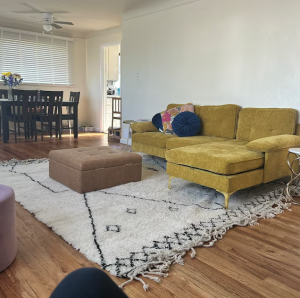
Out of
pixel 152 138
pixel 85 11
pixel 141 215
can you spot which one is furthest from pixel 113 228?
pixel 85 11

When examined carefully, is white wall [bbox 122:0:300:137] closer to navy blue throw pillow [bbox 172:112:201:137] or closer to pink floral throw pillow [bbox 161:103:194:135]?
pink floral throw pillow [bbox 161:103:194:135]

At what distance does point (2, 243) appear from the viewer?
1.53 metres

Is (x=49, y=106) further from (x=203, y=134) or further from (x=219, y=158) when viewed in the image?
(x=219, y=158)

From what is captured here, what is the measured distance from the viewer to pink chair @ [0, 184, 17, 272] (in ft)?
5.02

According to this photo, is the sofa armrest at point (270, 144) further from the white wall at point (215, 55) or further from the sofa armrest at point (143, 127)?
the sofa armrest at point (143, 127)

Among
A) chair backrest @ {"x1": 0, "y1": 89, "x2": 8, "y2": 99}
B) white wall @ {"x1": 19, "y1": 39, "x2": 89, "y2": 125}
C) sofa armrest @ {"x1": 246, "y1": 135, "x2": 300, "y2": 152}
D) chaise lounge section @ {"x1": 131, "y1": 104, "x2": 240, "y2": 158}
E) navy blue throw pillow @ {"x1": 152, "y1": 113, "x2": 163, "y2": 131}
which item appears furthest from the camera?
white wall @ {"x1": 19, "y1": 39, "x2": 89, "y2": 125}

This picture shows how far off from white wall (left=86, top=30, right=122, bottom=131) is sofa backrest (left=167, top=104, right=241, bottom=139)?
3.92m

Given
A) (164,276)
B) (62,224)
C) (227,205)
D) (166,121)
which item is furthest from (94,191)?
(166,121)

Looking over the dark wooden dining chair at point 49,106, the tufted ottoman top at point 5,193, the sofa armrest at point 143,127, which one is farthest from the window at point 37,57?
the tufted ottoman top at point 5,193

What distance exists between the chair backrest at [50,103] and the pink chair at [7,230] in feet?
14.7

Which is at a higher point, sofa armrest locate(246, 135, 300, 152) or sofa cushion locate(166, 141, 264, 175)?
sofa armrest locate(246, 135, 300, 152)

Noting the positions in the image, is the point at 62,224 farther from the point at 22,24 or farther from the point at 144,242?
the point at 22,24

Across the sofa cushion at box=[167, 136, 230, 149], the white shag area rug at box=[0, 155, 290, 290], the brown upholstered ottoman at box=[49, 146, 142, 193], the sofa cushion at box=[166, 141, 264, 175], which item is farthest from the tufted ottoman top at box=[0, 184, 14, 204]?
the sofa cushion at box=[167, 136, 230, 149]

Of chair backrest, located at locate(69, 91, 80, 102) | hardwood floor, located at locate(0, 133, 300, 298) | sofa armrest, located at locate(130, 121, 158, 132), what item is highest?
chair backrest, located at locate(69, 91, 80, 102)
